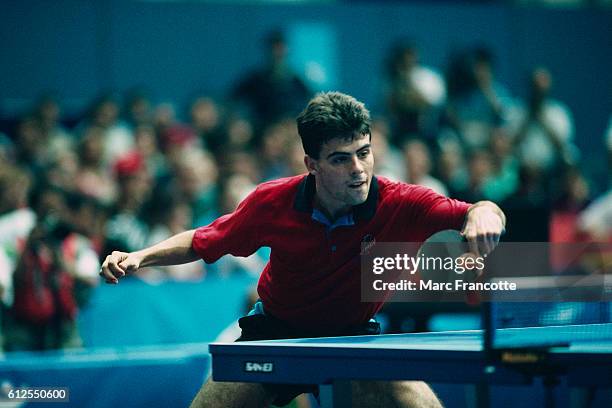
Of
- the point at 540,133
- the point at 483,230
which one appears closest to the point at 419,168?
the point at 540,133

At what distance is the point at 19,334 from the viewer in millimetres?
7574

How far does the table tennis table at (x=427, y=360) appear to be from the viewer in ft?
11.5

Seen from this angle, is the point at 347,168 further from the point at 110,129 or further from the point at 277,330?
the point at 110,129

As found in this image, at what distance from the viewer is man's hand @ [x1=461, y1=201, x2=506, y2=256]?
12.5 ft

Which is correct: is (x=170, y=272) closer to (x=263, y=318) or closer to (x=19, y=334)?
(x=19, y=334)

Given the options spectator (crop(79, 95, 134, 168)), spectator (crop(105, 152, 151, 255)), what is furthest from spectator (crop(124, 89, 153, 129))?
spectator (crop(105, 152, 151, 255))

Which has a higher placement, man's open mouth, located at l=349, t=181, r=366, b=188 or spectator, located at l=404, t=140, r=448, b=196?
spectator, located at l=404, t=140, r=448, b=196

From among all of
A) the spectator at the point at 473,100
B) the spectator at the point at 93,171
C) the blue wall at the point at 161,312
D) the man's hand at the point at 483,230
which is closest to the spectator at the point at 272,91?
the spectator at the point at 473,100

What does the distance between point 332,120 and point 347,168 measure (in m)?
0.21

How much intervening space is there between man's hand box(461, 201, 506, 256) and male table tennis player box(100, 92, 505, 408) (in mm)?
224

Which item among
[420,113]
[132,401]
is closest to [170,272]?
[132,401]

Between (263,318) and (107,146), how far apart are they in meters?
5.77

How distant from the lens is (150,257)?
4555 millimetres

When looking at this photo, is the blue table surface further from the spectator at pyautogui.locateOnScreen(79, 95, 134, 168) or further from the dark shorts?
the spectator at pyautogui.locateOnScreen(79, 95, 134, 168)
